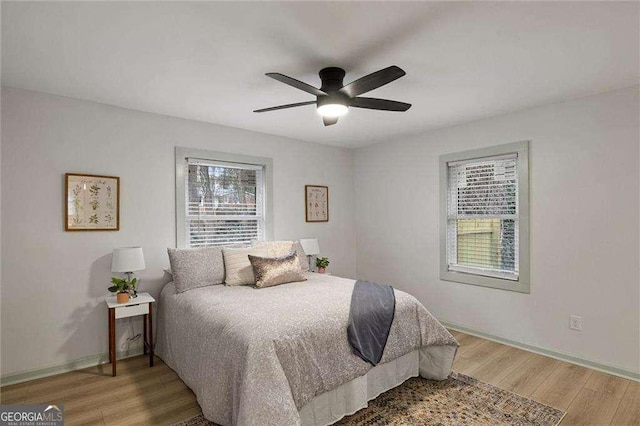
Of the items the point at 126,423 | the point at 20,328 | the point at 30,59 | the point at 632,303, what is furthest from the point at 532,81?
the point at 20,328

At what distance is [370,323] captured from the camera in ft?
8.11

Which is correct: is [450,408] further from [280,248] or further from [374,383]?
[280,248]

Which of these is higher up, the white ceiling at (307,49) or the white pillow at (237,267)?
the white ceiling at (307,49)

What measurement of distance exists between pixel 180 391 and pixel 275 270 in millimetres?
1242

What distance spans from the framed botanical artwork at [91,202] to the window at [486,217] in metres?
3.68

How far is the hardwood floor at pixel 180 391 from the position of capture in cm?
235

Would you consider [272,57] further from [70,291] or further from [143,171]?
[70,291]

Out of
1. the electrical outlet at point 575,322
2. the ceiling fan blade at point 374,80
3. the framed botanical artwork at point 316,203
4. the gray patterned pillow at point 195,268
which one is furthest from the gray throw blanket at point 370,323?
the framed botanical artwork at point 316,203

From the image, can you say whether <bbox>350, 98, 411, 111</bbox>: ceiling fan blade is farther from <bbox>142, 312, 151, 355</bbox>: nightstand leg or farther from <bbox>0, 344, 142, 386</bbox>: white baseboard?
<bbox>0, 344, 142, 386</bbox>: white baseboard

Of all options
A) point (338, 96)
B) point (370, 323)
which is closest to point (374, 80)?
point (338, 96)

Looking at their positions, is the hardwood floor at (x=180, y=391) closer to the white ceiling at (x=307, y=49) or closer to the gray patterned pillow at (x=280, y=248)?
the gray patterned pillow at (x=280, y=248)

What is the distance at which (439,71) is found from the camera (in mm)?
2588

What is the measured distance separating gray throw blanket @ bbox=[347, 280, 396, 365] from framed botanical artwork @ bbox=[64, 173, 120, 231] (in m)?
2.44

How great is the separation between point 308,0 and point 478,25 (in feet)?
3.35
